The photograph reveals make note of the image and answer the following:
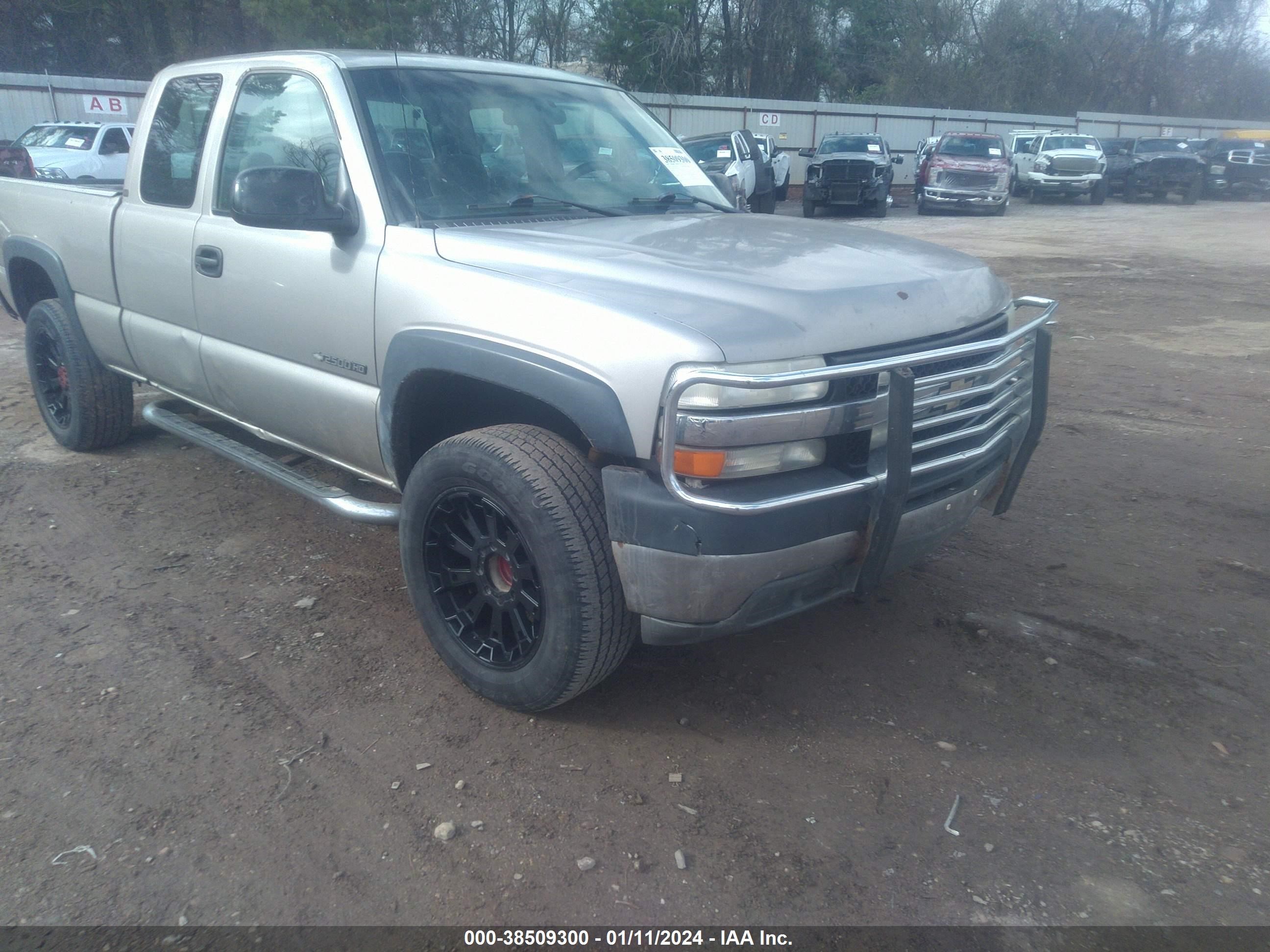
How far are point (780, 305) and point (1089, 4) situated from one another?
58.4 meters

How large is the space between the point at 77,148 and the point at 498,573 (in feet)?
56.4

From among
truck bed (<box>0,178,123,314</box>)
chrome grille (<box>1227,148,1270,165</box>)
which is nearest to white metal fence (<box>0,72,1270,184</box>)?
chrome grille (<box>1227,148,1270,165</box>)

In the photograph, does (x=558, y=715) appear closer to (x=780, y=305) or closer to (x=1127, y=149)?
(x=780, y=305)

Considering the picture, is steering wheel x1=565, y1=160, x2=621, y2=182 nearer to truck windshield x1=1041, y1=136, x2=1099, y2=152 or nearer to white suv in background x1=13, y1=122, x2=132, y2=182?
white suv in background x1=13, y1=122, x2=132, y2=182

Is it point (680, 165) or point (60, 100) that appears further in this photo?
point (60, 100)

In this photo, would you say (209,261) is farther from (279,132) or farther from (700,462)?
(700,462)

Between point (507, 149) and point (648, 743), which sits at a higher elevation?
point (507, 149)

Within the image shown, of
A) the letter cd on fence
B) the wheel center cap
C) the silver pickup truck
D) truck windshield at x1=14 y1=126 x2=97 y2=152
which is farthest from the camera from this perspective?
the letter cd on fence

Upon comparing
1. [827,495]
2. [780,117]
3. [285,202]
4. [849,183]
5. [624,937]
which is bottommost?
[624,937]

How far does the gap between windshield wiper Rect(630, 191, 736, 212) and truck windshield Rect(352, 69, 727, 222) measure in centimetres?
1

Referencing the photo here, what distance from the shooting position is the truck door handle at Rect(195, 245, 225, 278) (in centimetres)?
389

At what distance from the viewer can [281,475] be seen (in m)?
3.88

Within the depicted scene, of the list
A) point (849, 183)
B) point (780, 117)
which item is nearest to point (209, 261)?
point (849, 183)

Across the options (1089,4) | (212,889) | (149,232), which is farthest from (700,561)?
(1089,4)
